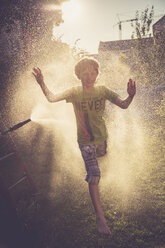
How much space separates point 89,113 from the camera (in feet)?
8.61

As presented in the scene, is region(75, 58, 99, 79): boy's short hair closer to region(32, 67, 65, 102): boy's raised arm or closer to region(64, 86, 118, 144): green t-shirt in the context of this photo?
region(64, 86, 118, 144): green t-shirt

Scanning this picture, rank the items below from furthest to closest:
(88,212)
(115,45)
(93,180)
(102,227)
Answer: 1. (115,45)
2. (88,212)
3. (93,180)
4. (102,227)

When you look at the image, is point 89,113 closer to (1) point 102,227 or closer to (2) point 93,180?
(2) point 93,180

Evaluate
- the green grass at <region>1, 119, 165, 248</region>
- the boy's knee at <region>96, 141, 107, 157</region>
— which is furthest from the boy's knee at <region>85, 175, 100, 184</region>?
the green grass at <region>1, 119, 165, 248</region>

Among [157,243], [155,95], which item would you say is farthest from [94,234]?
[155,95]

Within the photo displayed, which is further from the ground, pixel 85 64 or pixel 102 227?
pixel 85 64

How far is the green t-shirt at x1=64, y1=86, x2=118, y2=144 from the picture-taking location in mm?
2600

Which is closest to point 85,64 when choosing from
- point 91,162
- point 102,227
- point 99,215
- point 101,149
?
point 101,149

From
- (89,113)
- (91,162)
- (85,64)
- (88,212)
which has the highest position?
(85,64)

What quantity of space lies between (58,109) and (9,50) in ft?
15.4

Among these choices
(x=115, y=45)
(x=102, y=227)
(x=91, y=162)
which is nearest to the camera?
(x=102, y=227)

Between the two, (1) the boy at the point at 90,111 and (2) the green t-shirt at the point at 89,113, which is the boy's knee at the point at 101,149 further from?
(2) the green t-shirt at the point at 89,113

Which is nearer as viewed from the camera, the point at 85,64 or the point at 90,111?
the point at 90,111

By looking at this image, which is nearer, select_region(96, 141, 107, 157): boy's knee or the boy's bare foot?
the boy's bare foot
